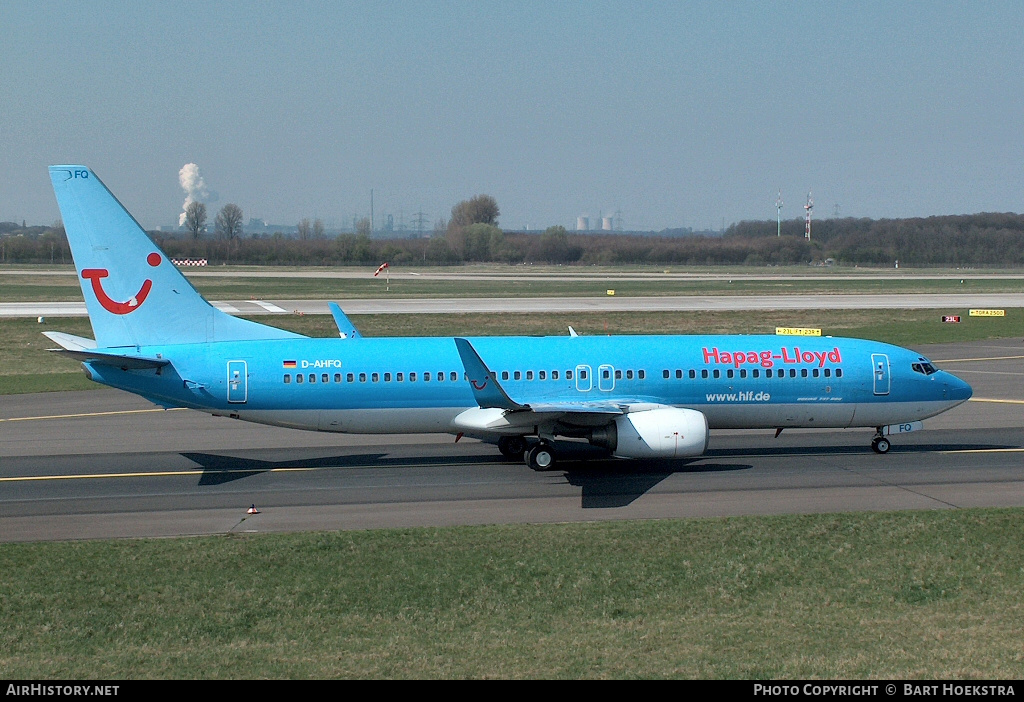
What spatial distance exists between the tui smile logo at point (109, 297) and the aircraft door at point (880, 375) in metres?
22.8

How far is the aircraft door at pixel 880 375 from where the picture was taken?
3284cm

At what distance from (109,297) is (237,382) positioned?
182 inches

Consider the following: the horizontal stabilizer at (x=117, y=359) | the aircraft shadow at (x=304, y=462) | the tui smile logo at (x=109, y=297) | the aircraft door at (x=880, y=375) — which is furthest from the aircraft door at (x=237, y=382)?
the aircraft door at (x=880, y=375)

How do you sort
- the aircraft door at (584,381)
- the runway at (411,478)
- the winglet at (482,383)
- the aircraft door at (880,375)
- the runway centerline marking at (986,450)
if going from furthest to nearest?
the aircraft door at (880,375)
the runway centerline marking at (986,450)
the aircraft door at (584,381)
the winglet at (482,383)
the runway at (411,478)

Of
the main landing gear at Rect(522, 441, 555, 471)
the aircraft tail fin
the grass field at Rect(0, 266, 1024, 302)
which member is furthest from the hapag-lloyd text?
the grass field at Rect(0, 266, 1024, 302)

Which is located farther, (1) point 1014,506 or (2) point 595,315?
(2) point 595,315

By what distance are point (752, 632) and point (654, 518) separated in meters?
7.65

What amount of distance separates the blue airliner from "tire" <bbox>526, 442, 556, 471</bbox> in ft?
0.14

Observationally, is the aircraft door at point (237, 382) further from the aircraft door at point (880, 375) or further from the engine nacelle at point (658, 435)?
the aircraft door at point (880, 375)

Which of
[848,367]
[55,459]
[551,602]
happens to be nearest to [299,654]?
[551,602]

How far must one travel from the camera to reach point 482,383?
29375 mm

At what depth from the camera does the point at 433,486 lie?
2856 centimetres

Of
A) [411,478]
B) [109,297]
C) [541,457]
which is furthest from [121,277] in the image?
[541,457]

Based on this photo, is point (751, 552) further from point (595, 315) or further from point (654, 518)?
point (595, 315)
